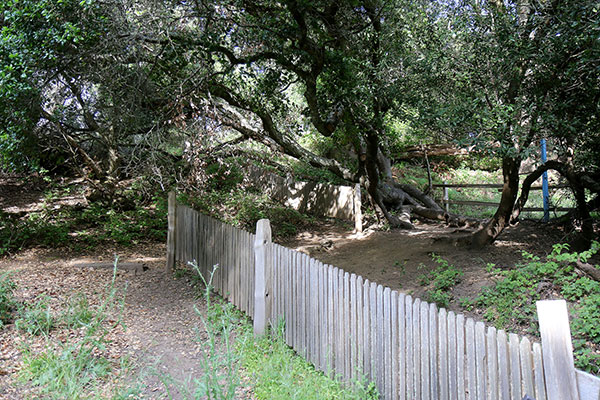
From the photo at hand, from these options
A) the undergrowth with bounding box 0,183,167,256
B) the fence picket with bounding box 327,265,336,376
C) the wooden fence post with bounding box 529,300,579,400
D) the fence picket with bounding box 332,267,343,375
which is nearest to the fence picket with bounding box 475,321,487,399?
the wooden fence post with bounding box 529,300,579,400

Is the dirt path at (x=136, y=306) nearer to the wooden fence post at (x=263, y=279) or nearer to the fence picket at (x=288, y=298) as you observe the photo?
the wooden fence post at (x=263, y=279)

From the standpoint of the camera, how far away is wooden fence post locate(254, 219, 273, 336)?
5367mm

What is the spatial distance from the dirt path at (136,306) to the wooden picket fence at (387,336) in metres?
0.90

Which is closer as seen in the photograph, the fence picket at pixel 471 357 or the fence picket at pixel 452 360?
the fence picket at pixel 471 357

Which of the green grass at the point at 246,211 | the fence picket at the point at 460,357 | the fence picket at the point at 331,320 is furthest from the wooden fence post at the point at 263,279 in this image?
the green grass at the point at 246,211

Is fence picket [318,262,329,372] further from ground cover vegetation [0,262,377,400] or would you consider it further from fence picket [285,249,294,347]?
fence picket [285,249,294,347]

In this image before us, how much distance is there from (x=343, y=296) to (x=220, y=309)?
2689 millimetres

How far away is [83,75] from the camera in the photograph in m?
8.60

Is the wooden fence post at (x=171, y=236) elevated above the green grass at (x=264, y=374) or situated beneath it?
elevated above

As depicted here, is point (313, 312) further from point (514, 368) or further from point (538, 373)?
point (538, 373)

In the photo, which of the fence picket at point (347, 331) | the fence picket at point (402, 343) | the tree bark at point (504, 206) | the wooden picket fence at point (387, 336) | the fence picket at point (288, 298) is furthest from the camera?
the tree bark at point (504, 206)

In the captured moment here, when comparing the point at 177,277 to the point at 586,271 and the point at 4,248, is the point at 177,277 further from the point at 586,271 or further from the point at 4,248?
the point at 586,271

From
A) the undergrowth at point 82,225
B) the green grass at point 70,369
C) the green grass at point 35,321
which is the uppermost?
the undergrowth at point 82,225

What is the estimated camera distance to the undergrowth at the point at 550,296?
457 centimetres
